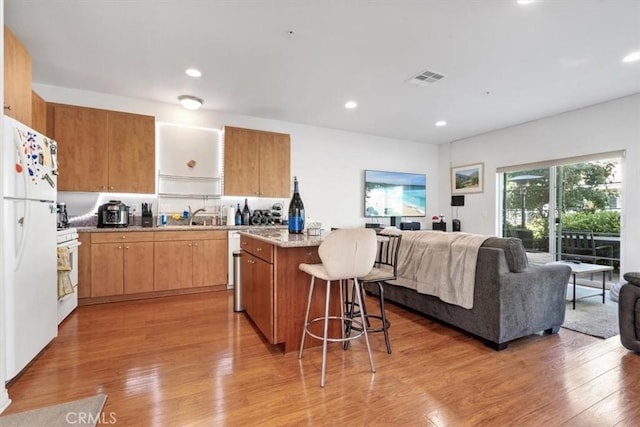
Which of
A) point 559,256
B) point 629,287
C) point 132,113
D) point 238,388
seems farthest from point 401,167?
point 238,388

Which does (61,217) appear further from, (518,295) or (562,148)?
(562,148)

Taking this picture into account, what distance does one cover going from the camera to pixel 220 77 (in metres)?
3.52

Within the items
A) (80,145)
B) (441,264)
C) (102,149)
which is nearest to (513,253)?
(441,264)

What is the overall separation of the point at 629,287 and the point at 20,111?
209 inches

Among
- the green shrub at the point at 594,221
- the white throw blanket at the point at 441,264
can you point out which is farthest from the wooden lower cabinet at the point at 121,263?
the green shrub at the point at 594,221

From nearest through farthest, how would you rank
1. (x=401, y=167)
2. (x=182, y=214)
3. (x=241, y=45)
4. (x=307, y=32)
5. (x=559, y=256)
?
1. (x=307, y=32)
2. (x=241, y=45)
3. (x=182, y=214)
4. (x=559, y=256)
5. (x=401, y=167)

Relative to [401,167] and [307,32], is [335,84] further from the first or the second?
[401,167]

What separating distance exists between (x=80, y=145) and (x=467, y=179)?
A: 22.2 feet

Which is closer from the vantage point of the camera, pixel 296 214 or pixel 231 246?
pixel 296 214

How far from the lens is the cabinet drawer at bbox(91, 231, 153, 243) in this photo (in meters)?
3.56

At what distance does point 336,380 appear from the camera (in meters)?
1.96

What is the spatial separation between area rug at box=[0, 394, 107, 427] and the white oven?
1530 mm

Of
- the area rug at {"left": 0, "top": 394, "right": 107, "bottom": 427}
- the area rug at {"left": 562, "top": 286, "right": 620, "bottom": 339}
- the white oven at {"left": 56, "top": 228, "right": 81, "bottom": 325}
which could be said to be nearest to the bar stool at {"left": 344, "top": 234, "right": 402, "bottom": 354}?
the area rug at {"left": 0, "top": 394, "right": 107, "bottom": 427}

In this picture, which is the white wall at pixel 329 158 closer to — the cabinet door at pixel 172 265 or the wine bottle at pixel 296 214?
the cabinet door at pixel 172 265
